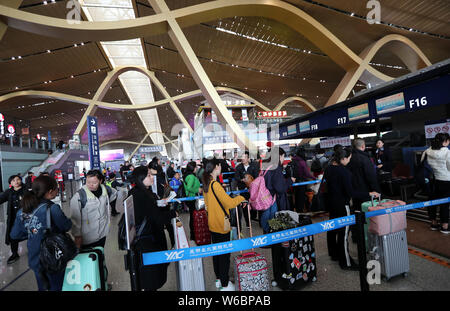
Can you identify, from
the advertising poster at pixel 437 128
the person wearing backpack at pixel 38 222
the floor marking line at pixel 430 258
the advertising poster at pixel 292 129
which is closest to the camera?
the person wearing backpack at pixel 38 222

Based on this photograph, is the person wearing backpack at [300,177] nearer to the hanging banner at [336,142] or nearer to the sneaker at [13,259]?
the hanging banner at [336,142]

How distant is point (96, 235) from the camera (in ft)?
9.93

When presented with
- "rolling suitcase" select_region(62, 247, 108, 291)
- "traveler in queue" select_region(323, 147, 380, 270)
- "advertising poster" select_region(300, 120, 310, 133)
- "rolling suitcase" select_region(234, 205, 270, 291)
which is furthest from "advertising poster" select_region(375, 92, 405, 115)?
"rolling suitcase" select_region(62, 247, 108, 291)

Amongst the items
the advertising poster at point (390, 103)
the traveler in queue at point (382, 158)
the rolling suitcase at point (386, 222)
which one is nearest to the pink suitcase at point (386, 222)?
the rolling suitcase at point (386, 222)

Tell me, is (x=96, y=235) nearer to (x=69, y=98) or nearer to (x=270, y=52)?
(x=270, y=52)

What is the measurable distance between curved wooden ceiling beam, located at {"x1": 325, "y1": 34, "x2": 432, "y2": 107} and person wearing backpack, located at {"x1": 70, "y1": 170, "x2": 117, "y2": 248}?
12939 mm

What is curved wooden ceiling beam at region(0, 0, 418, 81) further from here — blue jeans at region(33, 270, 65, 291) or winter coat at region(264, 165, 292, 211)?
blue jeans at region(33, 270, 65, 291)

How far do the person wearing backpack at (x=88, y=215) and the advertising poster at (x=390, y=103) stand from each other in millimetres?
6723

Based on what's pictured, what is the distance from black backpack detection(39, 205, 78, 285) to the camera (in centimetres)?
214

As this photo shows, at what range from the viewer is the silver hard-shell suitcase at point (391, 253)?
277cm

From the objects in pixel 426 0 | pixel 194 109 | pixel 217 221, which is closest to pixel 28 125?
pixel 194 109

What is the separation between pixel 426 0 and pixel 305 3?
4789 mm
